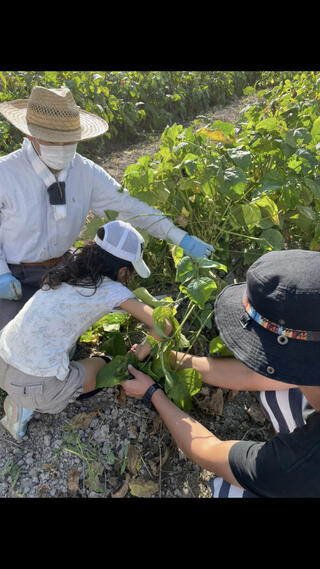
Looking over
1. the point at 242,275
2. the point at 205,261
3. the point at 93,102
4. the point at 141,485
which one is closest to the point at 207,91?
the point at 93,102

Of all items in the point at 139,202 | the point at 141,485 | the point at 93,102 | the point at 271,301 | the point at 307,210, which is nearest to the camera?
the point at 271,301

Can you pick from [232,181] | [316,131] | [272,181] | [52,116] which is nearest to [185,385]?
[232,181]

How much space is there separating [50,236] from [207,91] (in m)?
6.54

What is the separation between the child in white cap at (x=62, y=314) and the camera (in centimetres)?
145

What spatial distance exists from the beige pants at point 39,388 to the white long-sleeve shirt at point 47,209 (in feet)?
1.51

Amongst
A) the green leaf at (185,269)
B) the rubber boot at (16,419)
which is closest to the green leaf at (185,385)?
the green leaf at (185,269)

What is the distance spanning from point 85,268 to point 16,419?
0.63m

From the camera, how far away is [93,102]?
16.5 ft

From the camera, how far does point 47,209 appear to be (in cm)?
178

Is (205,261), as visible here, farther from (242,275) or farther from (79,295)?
(242,275)

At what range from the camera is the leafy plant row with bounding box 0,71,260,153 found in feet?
15.2

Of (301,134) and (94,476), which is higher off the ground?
(301,134)

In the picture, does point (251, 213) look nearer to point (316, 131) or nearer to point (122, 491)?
point (316, 131)

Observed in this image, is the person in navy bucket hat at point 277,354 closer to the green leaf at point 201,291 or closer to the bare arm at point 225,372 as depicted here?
the green leaf at point 201,291
